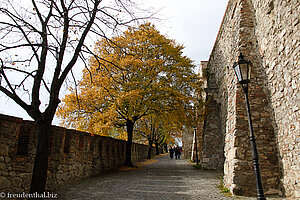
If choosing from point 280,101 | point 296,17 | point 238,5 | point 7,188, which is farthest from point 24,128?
point 238,5

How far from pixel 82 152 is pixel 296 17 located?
898 centimetres

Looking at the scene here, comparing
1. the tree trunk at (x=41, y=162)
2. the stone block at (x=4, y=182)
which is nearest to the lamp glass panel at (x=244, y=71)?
the tree trunk at (x=41, y=162)

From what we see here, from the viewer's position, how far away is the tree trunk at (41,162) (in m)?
5.58

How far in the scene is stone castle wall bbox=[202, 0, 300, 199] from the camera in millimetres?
5328

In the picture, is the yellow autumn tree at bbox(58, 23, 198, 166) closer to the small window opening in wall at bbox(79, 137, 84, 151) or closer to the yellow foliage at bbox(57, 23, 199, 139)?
the yellow foliage at bbox(57, 23, 199, 139)

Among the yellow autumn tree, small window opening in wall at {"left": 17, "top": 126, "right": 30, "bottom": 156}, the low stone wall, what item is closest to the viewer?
the low stone wall

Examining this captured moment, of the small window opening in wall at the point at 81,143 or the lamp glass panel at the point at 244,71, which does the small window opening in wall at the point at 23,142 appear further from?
the lamp glass panel at the point at 244,71

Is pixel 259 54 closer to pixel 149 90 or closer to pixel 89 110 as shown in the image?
pixel 149 90

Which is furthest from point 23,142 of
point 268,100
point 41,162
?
point 268,100

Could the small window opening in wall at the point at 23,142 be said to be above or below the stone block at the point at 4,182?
above

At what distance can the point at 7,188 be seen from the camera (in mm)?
5344

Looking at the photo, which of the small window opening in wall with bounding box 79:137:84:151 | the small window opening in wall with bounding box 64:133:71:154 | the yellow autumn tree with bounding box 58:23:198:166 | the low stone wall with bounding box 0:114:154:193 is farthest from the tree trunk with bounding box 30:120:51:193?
the yellow autumn tree with bounding box 58:23:198:166

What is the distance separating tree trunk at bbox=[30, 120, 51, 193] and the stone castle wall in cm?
548

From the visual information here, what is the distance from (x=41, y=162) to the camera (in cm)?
574
